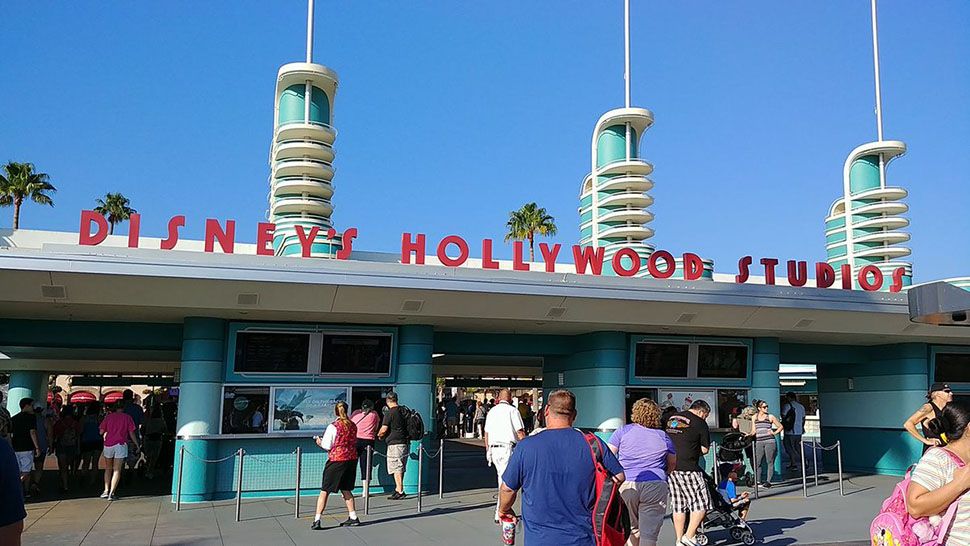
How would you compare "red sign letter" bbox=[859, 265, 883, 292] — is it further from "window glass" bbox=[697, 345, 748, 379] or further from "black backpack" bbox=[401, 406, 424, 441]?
"black backpack" bbox=[401, 406, 424, 441]

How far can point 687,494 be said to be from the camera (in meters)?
9.35

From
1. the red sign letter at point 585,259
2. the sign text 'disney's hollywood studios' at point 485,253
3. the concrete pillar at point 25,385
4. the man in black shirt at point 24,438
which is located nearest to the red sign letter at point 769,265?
the sign text 'disney's hollywood studios' at point 485,253

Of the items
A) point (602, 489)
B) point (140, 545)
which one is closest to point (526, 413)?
point (140, 545)

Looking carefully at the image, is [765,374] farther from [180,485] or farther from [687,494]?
[180,485]

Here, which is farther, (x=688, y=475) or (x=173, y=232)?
(x=173, y=232)

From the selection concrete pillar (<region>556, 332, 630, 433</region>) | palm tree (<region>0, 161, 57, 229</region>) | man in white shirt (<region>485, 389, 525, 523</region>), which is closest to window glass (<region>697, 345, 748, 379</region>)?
concrete pillar (<region>556, 332, 630, 433</region>)

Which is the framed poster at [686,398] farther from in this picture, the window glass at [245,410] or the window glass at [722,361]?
the window glass at [245,410]

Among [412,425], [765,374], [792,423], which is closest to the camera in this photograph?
[412,425]

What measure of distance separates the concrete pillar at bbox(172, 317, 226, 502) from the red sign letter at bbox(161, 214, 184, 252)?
1916 mm

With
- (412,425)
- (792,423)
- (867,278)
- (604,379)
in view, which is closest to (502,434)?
(412,425)

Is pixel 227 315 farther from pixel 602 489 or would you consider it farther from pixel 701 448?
pixel 602 489

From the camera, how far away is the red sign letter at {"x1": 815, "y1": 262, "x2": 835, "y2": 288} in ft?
53.2

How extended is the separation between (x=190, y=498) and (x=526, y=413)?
15793 millimetres

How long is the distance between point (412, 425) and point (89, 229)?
585cm
